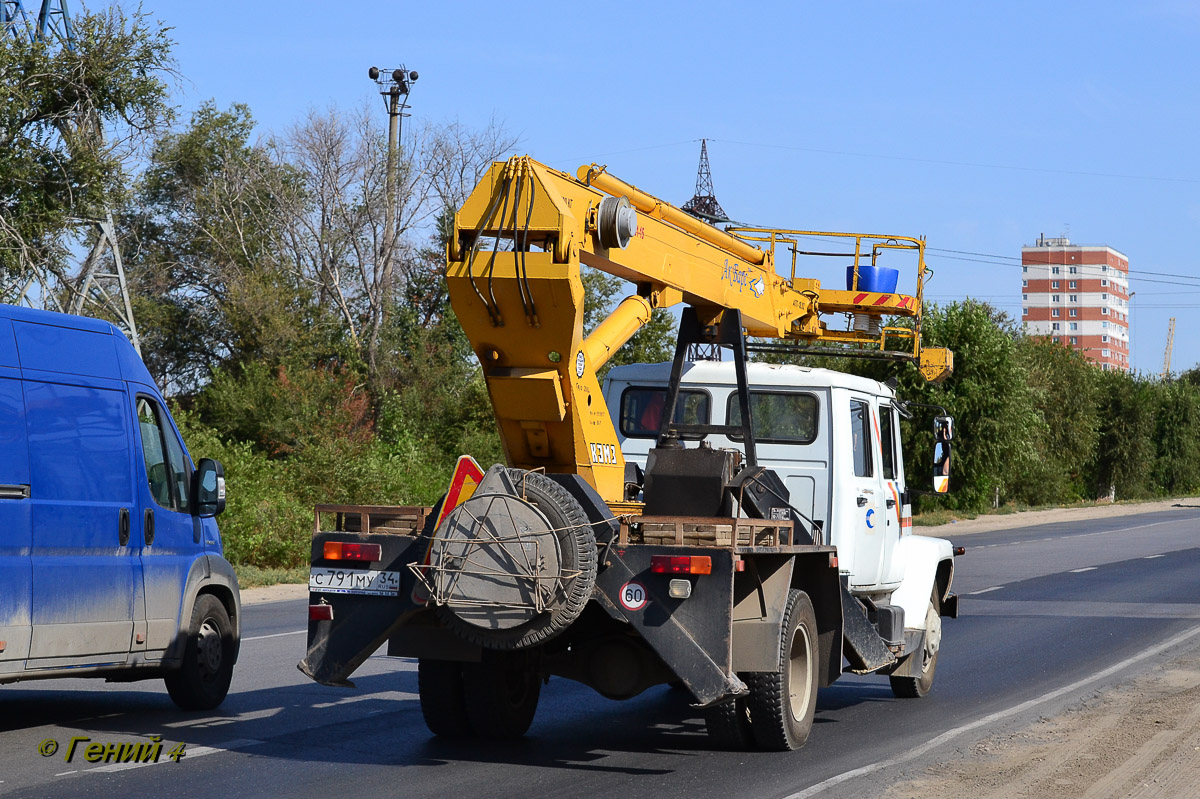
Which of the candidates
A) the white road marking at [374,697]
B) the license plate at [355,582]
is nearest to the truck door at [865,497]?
the white road marking at [374,697]

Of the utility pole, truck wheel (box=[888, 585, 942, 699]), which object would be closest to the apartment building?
the utility pole

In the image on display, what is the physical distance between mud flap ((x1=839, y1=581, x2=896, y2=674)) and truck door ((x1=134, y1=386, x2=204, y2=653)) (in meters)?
4.42

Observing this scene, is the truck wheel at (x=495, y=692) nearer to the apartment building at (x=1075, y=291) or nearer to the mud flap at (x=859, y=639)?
the mud flap at (x=859, y=639)

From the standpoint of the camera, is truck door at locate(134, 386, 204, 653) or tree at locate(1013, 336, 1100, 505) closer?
truck door at locate(134, 386, 204, 653)

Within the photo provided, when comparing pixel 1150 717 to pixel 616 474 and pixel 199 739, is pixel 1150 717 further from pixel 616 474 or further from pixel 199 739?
pixel 199 739

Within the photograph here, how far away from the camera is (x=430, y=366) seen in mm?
40688

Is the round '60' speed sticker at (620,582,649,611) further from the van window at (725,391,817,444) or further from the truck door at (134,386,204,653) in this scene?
the truck door at (134,386,204,653)

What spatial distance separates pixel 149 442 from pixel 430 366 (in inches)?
1244

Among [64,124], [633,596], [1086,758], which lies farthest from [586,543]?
[64,124]

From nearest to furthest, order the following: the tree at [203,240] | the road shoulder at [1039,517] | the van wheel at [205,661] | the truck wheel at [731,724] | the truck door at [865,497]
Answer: the truck wheel at [731,724]
the van wheel at [205,661]
the truck door at [865,497]
the road shoulder at [1039,517]
the tree at [203,240]

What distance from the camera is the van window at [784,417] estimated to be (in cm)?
1010

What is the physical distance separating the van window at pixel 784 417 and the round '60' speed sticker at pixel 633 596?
3.13 meters

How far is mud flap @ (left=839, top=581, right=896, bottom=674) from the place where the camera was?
8664 mm

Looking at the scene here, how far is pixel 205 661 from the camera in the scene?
9406 millimetres
